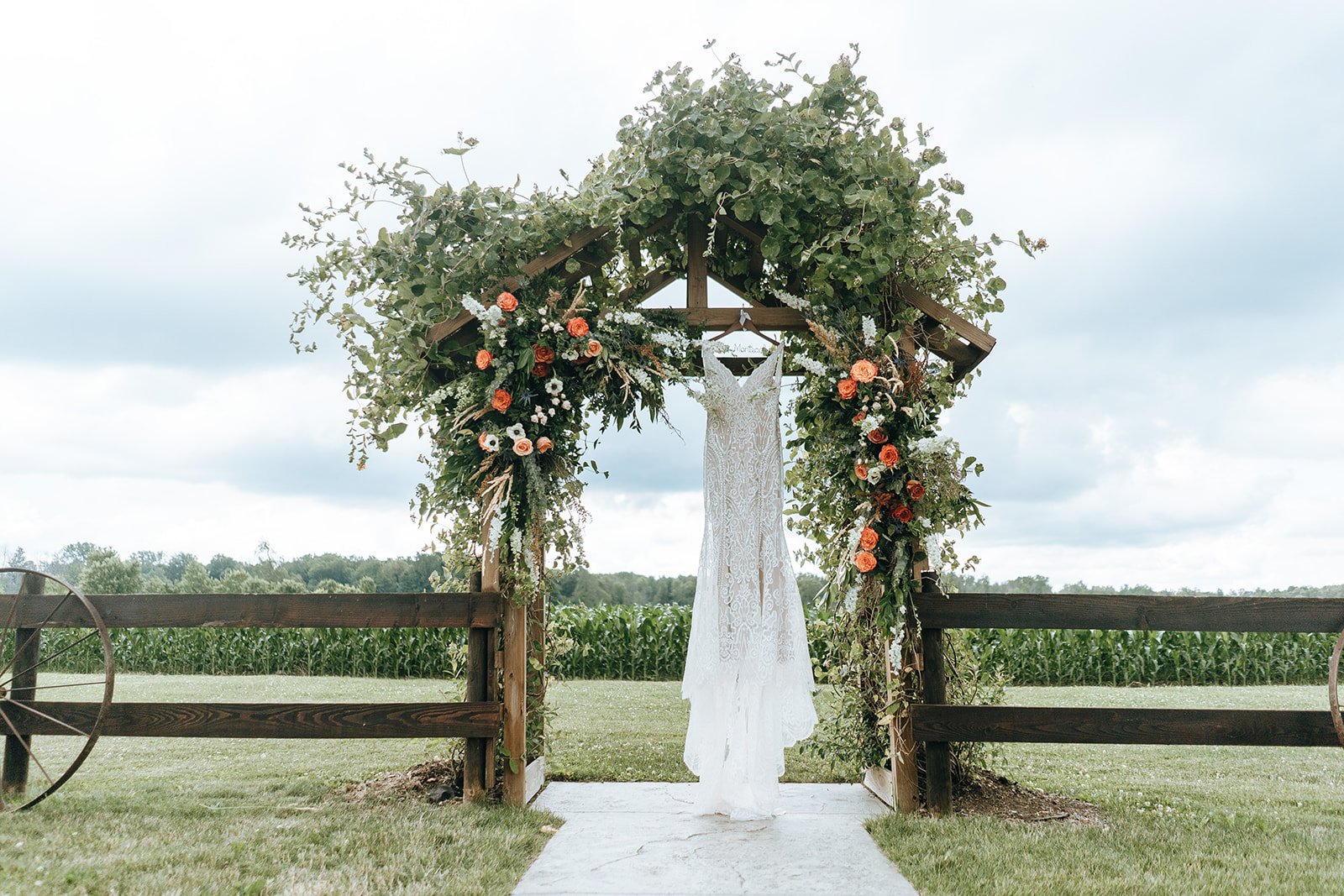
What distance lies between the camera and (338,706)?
5422mm

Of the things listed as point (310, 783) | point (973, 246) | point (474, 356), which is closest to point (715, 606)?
point (474, 356)

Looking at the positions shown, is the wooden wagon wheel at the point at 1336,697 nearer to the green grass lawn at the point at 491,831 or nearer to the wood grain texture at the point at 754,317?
the green grass lawn at the point at 491,831

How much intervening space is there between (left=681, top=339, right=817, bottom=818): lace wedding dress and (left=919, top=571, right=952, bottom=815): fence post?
67 centimetres

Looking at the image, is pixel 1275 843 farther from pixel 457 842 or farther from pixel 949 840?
pixel 457 842

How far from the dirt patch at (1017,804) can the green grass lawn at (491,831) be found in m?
0.15

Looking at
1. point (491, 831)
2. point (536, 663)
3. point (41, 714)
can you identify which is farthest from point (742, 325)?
point (41, 714)

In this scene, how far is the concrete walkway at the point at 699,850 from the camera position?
402cm

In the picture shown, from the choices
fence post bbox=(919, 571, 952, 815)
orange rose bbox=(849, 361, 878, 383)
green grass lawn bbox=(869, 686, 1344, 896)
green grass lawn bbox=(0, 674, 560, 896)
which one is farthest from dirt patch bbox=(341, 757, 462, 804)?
orange rose bbox=(849, 361, 878, 383)

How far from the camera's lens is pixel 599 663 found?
16.6m

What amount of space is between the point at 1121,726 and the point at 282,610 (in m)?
4.91

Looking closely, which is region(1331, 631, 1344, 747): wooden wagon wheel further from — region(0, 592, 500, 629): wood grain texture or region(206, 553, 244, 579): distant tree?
region(206, 553, 244, 579): distant tree

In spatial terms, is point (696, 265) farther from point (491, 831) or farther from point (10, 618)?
point (10, 618)

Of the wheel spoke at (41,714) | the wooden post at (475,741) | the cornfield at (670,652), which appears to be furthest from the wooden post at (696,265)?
the cornfield at (670,652)

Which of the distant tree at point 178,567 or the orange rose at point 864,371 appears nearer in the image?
the orange rose at point 864,371
